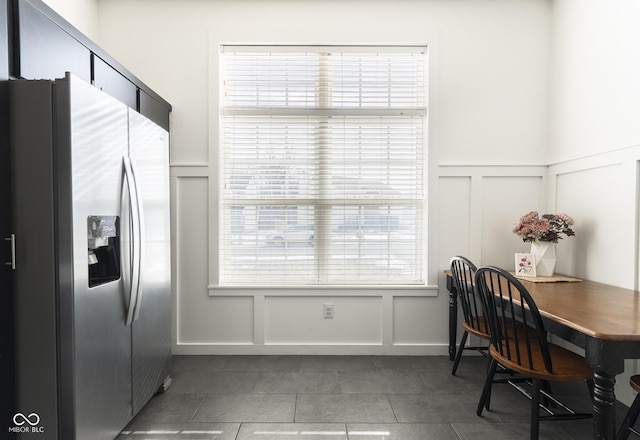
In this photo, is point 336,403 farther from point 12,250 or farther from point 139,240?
point 12,250

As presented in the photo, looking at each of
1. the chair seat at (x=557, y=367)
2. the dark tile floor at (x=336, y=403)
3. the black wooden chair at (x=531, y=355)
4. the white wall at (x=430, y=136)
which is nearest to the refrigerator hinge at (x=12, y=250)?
the dark tile floor at (x=336, y=403)

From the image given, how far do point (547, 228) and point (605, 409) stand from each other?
1.41 m

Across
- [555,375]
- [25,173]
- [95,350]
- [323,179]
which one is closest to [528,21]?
[323,179]

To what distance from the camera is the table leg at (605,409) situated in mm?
1325

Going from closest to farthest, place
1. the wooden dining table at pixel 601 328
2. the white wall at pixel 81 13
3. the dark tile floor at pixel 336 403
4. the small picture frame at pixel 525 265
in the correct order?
the wooden dining table at pixel 601 328
the dark tile floor at pixel 336 403
the white wall at pixel 81 13
the small picture frame at pixel 525 265

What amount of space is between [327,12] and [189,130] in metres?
1.48

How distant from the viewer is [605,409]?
1.33 m

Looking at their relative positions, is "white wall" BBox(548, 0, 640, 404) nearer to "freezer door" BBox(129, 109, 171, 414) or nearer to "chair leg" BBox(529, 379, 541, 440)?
"chair leg" BBox(529, 379, 541, 440)

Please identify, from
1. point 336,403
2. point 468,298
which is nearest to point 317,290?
point 336,403

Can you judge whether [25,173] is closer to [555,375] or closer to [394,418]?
[394,418]

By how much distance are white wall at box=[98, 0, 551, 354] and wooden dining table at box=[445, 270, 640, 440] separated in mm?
1017

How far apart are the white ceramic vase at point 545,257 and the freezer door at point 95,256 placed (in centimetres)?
264

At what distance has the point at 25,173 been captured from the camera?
138cm

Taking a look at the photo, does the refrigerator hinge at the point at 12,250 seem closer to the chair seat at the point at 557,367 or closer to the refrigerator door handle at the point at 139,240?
the refrigerator door handle at the point at 139,240
